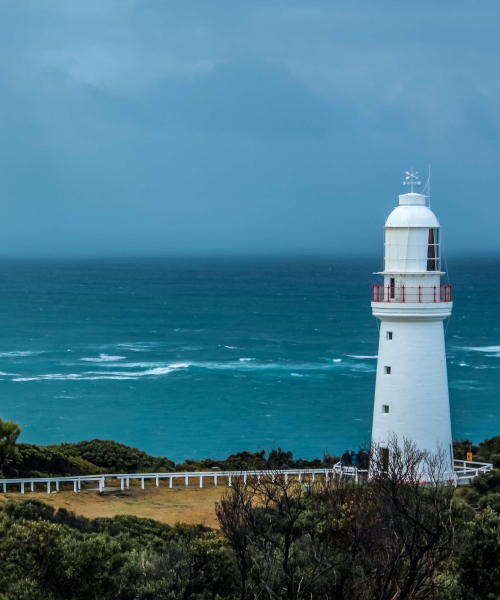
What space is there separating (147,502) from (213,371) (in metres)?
45.9

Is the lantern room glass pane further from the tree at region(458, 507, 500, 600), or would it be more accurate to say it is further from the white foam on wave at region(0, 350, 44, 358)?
the white foam on wave at region(0, 350, 44, 358)

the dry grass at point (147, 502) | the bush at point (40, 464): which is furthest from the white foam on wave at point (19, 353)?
the dry grass at point (147, 502)

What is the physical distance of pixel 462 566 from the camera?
484 inches

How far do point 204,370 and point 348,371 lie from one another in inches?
394

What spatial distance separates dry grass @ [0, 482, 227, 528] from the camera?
1950cm

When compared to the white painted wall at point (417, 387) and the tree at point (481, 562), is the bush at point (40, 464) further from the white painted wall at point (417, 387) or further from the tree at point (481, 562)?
the tree at point (481, 562)

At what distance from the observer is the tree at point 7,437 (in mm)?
21531

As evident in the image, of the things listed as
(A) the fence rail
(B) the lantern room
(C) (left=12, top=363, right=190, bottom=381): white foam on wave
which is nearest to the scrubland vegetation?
(B) the lantern room

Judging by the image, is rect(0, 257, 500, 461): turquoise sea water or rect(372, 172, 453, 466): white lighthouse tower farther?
rect(0, 257, 500, 461): turquoise sea water

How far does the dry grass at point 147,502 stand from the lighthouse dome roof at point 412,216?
6.95m

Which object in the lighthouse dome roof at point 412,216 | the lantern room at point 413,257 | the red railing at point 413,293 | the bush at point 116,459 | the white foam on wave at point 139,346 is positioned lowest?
the bush at point 116,459

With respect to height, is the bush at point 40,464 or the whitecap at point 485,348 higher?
the whitecap at point 485,348

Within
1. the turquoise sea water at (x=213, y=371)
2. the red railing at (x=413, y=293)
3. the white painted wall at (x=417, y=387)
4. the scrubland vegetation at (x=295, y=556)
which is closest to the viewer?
the scrubland vegetation at (x=295, y=556)

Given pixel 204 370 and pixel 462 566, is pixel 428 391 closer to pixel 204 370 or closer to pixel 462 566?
pixel 462 566
